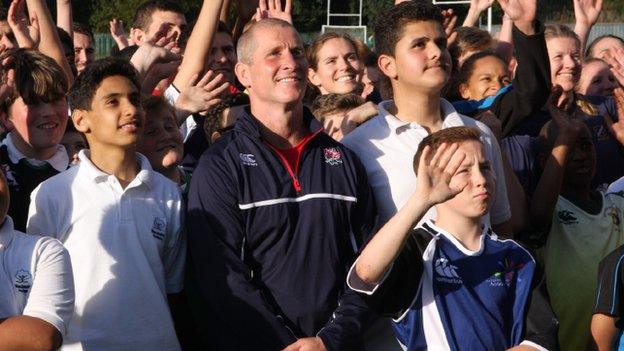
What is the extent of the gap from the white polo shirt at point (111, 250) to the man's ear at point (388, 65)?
4.47ft

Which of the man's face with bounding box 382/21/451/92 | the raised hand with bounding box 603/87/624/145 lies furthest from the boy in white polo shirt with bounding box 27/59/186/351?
the raised hand with bounding box 603/87/624/145

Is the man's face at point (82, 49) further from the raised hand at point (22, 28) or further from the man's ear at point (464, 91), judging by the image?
the man's ear at point (464, 91)

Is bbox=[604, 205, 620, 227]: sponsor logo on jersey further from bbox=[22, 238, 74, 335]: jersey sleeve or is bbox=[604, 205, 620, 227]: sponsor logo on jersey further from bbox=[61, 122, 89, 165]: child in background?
bbox=[22, 238, 74, 335]: jersey sleeve

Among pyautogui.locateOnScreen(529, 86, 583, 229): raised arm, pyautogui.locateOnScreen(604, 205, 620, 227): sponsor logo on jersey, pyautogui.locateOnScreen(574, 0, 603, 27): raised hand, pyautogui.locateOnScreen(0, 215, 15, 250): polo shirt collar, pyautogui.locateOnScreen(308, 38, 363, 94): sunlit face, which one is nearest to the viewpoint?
pyautogui.locateOnScreen(0, 215, 15, 250): polo shirt collar

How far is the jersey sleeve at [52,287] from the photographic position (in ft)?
14.9

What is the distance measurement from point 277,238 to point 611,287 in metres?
1.49

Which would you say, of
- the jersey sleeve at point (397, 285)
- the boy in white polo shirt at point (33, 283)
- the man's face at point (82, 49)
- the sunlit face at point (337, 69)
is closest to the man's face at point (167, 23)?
the sunlit face at point (337, 69)

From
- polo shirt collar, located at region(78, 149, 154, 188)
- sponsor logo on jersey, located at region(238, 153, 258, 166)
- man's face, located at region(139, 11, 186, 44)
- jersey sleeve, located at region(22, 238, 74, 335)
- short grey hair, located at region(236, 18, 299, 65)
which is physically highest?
short grey hair, located at region(236, 18, 299, 65)

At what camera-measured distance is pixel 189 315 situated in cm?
544

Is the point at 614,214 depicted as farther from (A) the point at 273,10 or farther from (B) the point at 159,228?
(B) the point at 159,228

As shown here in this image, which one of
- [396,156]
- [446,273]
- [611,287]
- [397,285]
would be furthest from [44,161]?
[611,287]

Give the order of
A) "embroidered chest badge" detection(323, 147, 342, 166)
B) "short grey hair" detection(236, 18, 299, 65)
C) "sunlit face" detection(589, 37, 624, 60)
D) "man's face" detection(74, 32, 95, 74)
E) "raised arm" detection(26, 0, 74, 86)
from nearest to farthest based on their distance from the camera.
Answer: "embroidered chest badge" detection(323, 147, 342, 166) < "short grey hair" detection(236, 18, 299, 65) < "raised arm" detection(26, 0, 74, 86) < "man's face" detection(74, 32, 95, 74) < "sunlit face" detection(589, 37, 624, 60)

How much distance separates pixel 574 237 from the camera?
6363mm

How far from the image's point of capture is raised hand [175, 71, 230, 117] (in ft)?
19.9
